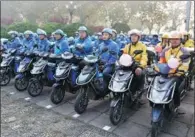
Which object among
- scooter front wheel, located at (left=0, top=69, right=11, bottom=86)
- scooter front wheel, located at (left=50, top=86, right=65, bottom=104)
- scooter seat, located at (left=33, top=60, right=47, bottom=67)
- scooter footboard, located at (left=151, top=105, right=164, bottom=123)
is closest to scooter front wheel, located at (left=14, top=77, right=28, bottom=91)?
scooter seat, located at (left=33, top=60, right=47, bottom=67)

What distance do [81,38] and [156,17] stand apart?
26.7 meters

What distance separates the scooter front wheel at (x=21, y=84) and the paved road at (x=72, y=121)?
614mm

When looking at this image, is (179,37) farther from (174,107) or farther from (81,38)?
(81,38)

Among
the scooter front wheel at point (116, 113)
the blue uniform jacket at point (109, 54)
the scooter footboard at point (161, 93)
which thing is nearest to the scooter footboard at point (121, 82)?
the scooter front wheel at point (116, 113)

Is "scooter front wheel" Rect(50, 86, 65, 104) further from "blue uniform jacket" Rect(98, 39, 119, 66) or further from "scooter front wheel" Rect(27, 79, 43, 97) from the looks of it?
"blue uniform jacket" Rect(98, 39, 119, 66)

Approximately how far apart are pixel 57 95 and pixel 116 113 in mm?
1839

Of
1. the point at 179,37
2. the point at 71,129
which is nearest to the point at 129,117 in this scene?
the point at 71,129

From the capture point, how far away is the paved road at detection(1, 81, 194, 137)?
424 cm

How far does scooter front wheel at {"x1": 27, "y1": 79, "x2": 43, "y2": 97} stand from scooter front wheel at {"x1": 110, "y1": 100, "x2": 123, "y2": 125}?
267cm

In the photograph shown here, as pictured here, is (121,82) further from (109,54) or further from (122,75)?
(109,54)

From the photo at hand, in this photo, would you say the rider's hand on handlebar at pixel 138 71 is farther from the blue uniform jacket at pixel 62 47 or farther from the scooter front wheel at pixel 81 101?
the blue uniform jacket at pixel 62 47

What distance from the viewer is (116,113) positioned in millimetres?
4461

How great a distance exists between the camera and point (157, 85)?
404 cm

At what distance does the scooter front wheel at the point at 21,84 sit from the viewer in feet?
21.7
